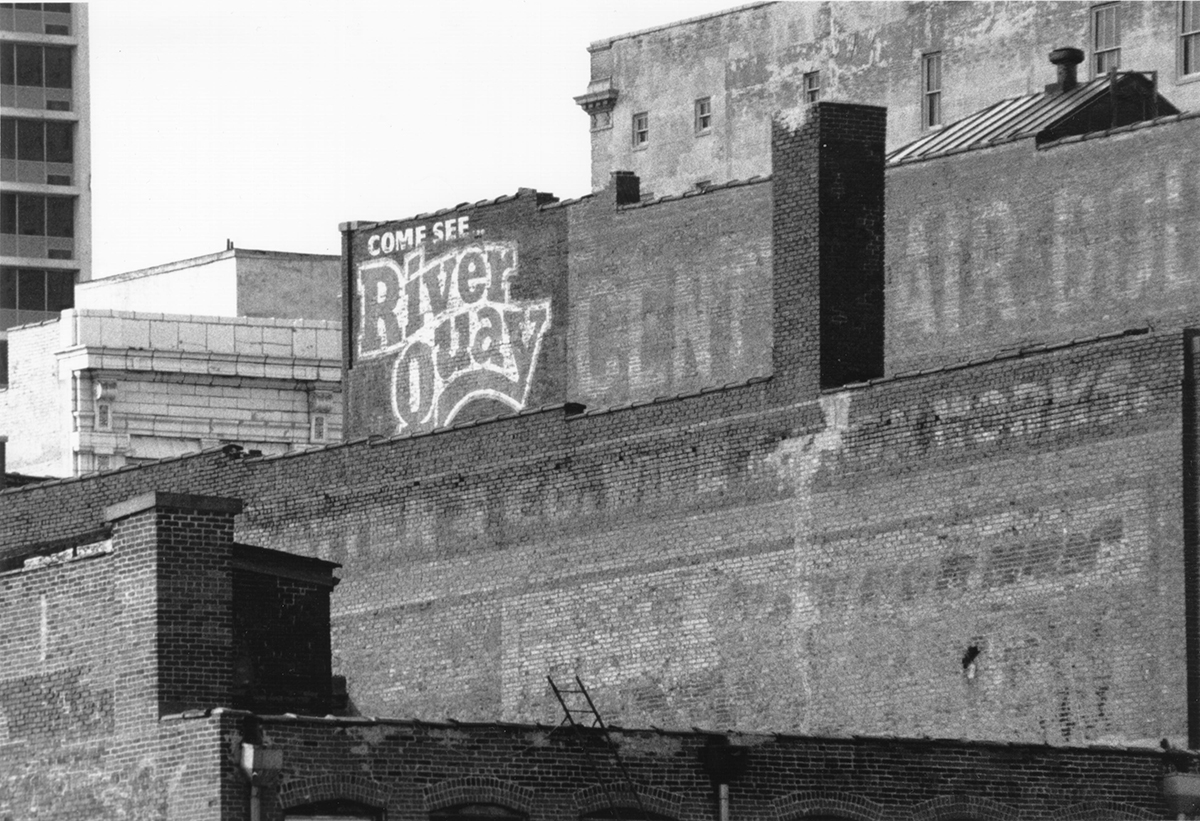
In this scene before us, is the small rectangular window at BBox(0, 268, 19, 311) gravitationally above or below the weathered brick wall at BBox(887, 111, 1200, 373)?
above

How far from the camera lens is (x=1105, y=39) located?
240ft

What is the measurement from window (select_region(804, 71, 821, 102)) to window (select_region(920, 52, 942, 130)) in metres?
2.96

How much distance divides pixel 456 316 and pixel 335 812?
2946cm

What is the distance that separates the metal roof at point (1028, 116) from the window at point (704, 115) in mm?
14353

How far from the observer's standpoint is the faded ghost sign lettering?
64.2 m

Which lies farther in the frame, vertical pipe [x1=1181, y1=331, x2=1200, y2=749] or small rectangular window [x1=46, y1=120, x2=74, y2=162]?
small rectangular window [x1=46, y1=120, x2=74, y2=162]

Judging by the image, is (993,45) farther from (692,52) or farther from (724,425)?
(724,425)

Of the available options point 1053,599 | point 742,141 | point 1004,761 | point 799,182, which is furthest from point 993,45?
point 1004,761

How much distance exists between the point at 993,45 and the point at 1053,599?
98.8ft

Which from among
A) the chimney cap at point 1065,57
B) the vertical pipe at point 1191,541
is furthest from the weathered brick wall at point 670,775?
the chimney cap at point 1065,57

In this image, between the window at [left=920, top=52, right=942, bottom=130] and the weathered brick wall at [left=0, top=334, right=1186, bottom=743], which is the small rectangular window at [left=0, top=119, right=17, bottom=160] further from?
the weathered brick wall at [left=0, top=334, right=1186, bottom=743]

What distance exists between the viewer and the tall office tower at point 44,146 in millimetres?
112125

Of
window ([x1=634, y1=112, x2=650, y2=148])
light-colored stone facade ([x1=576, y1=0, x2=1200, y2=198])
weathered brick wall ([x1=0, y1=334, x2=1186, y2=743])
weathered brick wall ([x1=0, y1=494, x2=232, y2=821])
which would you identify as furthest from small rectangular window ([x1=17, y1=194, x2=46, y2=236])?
weathered brick wall ([x1=0, y1=494, x2=232, y2=821])

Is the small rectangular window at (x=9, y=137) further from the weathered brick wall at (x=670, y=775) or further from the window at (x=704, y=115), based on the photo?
the weathered brick wall at (x=670, y=775)
